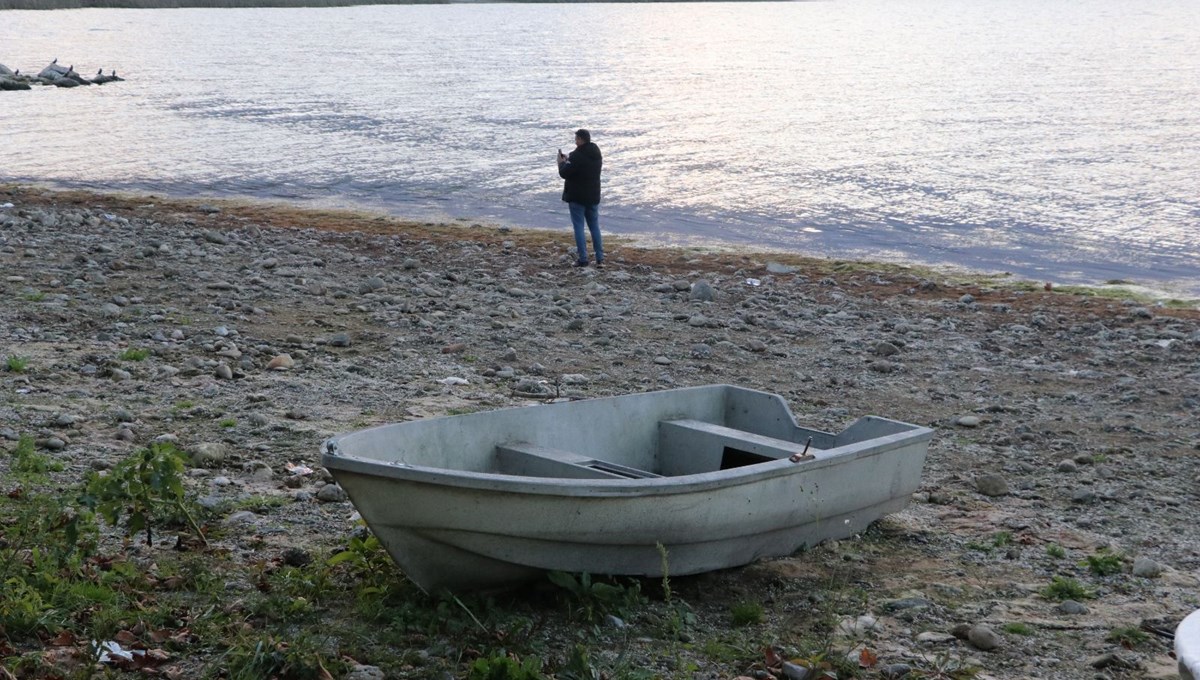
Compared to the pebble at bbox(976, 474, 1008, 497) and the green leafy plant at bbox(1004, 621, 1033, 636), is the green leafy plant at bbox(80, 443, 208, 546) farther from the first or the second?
the pebble at bbox(976, 474, 1008, 497)

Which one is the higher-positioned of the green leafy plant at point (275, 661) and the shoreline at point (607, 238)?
the green leafy plant at point (275, 661)

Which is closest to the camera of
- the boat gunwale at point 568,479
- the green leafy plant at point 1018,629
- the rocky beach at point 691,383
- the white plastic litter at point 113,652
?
the white plastic litter at point 113,652

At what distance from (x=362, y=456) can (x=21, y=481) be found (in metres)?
2.62

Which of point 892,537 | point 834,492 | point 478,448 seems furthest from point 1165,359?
point 478,448

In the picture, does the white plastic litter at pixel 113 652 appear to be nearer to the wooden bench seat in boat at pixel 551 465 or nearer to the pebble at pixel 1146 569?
the wooden bench seat in boat at pixel 551 465

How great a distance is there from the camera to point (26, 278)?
1436 centimetres

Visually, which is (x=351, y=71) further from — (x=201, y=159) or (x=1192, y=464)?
(x=1192, y=464)

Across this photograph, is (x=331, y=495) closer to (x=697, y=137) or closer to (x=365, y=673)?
(x=365, y=673)

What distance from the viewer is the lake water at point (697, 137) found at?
2606cm

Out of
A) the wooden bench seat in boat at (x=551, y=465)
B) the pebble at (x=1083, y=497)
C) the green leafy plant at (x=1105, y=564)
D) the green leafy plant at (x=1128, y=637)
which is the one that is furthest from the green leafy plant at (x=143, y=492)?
the pebble at (x=1083, y=497)

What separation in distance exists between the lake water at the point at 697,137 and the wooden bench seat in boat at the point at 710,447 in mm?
15054

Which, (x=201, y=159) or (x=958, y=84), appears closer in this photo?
(x=201, y=159)

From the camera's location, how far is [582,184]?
60.3ft

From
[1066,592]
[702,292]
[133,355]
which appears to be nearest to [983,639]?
[1066,592]
